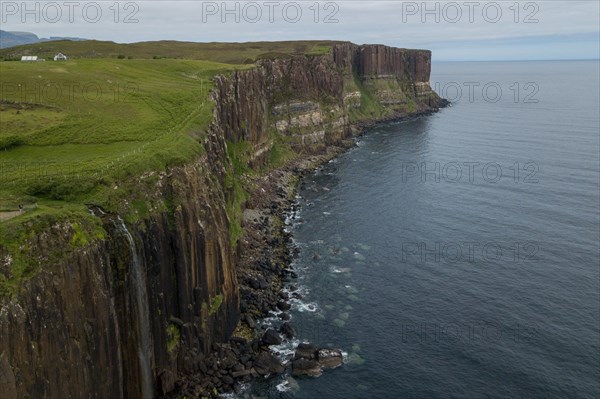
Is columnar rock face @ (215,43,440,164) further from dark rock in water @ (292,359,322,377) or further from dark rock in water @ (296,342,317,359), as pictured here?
dark rock in water @ (292,359,322,377)

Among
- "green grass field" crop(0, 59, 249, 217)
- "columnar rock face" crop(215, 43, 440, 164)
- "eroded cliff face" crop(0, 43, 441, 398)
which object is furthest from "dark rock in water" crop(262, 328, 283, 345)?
"columnar rock face" crop(215, 43, 440, 164)

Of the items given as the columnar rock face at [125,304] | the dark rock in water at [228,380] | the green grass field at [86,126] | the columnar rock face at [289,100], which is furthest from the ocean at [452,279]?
the green grass field at [86,126]

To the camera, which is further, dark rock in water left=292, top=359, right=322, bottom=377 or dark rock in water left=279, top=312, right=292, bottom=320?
dark rock in water left=279, top=312, right=292, bottom=320

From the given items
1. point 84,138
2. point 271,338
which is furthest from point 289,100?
point 271,338

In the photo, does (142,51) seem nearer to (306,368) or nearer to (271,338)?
(271,338)

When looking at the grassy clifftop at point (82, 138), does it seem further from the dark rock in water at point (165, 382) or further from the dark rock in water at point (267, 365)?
the dark rock in water at point (267, 365)
